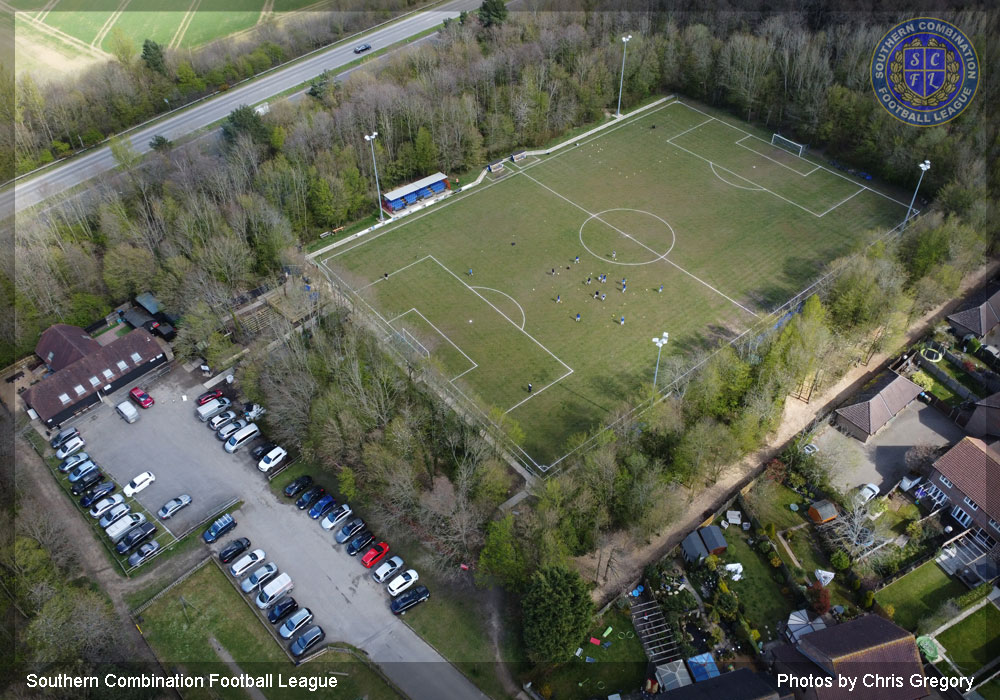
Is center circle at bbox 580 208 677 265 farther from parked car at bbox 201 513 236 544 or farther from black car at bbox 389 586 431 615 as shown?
parked car at bbox 201 513 236 544

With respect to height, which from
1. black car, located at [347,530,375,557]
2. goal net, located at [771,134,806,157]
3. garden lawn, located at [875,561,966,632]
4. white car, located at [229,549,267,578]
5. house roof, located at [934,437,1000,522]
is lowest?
garden lawn, located at [875,561,966,632]

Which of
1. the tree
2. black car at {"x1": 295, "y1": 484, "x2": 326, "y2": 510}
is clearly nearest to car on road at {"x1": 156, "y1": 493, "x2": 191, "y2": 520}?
black car at {"x1": 295, "y1": 484, "x2": 326, "y2": 510}

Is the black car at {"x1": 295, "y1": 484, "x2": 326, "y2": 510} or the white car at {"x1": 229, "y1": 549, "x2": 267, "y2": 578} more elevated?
the black car at {"x1": 295, "y1": 484, "x2": 326, "y2": 510}

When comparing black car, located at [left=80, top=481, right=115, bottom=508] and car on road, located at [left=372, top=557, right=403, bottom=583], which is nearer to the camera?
car on road, located at [left=372, top=557, right=403, bottom=583]

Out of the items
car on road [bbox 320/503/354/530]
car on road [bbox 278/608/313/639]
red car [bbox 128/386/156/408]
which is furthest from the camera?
red car [bbox 128/386/156/408]

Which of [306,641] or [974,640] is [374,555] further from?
[974,640]

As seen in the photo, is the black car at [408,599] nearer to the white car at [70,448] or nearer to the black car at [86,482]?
the black car at [86,482]

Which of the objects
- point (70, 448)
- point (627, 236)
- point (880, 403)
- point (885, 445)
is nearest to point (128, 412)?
point (70, 448)
